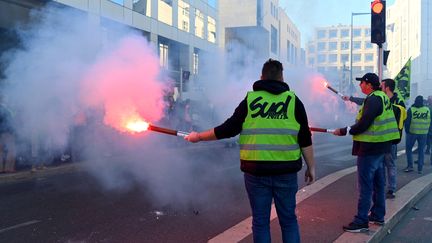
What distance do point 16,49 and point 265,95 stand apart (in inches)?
278

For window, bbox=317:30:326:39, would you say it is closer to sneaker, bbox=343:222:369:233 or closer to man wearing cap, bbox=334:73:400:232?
man wearing cap, bbox=334:73:400:232

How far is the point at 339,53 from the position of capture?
60.2 metres

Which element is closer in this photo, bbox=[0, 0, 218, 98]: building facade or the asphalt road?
the asphalt road

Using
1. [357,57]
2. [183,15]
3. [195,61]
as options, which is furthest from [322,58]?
[357,57]

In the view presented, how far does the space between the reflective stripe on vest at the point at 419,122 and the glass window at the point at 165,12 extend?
1353 cm

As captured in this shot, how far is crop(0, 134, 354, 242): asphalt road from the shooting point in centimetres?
476

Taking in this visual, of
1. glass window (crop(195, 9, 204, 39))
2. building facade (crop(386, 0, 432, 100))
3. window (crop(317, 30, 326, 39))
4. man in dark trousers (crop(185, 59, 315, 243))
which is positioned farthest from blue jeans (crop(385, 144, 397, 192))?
window (crop(317, 30, 326, 39))

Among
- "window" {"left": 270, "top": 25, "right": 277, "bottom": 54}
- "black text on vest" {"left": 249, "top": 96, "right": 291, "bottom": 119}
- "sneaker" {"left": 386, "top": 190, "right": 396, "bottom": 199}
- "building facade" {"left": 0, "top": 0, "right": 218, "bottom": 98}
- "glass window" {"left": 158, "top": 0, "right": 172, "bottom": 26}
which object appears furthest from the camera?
"window" {"left": 270, "top": 25, "right": 277, "bottom": 54}

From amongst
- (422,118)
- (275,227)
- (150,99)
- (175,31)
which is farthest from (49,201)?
(175,31)

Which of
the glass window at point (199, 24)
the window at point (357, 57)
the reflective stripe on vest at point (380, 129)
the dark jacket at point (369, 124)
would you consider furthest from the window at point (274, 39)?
the window at point (357, 57)

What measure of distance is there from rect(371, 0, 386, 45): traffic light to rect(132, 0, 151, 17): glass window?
501 inches

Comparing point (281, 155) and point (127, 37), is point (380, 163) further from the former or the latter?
point (127, 37)

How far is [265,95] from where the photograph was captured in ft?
10.5

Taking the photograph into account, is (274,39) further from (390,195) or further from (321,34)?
(390,195)
